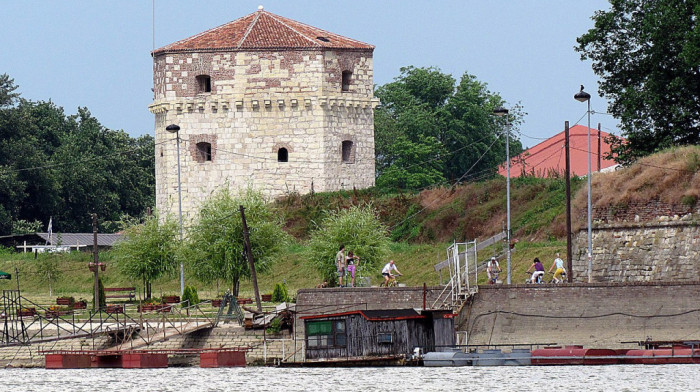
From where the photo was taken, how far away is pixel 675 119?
61.9 meters

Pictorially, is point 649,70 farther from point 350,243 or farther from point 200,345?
point 200,345

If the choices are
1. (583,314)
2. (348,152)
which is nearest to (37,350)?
(583,314)

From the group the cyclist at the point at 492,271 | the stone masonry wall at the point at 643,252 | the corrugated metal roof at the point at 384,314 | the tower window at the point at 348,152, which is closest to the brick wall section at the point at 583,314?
the corrugated metal roof at the point at 384,314

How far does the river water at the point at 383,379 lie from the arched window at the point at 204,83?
2818cm

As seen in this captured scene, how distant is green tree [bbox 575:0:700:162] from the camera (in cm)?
6175

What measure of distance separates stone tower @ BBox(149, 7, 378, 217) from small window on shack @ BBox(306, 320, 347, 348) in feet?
84.6

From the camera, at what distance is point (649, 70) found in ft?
208

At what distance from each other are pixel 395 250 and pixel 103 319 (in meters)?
15.1

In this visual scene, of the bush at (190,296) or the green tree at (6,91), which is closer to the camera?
the bush at (190,296)

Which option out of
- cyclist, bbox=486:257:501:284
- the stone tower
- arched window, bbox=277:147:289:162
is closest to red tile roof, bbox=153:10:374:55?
the stone tower

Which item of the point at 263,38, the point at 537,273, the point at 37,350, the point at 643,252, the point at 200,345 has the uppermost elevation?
the point at 263,38

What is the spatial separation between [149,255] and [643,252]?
2213cm

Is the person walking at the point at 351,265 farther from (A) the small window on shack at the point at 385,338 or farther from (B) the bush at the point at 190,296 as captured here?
(B) the bush at the point at 190,296

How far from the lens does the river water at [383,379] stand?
4356 cm
